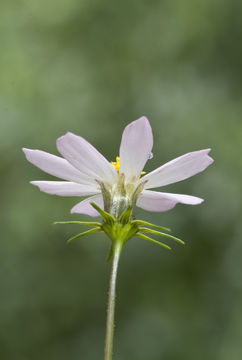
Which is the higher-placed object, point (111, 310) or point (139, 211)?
point (139, 211)

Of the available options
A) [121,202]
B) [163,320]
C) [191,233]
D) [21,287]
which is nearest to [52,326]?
[21,287]

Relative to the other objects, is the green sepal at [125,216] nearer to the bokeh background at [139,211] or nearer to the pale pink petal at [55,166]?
the pale pink petal at [55,166]

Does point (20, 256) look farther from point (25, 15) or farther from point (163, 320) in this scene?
point (25, 15)

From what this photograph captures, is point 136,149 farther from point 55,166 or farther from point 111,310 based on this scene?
point 111,310

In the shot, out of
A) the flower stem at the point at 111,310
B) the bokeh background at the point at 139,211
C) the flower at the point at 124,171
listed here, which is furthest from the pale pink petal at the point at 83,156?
the bokeh background at the point at 139,211

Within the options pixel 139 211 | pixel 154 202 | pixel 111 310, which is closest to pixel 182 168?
pixel 154 202

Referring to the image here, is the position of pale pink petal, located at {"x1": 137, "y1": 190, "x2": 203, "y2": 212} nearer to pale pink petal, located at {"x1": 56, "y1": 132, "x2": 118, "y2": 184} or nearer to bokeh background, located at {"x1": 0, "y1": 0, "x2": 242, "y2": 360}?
pale pink petal, located at {"x1": 56, "y1": 132, "x2": 118, "y2": 184}
